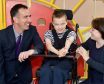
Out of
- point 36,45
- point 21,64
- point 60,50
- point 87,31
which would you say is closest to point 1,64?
point 21,64

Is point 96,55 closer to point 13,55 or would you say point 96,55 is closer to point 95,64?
point 95,64

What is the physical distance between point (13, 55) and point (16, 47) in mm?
68

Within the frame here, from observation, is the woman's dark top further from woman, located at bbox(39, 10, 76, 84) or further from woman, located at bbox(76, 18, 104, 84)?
woman, located at bbox(39, 10, 76, 84)

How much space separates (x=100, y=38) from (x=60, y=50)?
1.06 feet

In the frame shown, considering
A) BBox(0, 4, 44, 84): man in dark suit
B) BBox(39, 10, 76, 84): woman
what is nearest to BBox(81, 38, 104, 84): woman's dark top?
BBox(39, 10, 76, 84): woman

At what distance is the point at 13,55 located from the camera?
7.09ft

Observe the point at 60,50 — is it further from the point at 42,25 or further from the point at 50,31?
the point at 42,25

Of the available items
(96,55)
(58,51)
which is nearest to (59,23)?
(58,51)

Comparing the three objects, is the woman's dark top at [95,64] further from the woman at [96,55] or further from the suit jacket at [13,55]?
the suit jacket at [13,55]

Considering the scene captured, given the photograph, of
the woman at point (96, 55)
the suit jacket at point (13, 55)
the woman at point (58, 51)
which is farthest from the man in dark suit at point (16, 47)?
the woman at point (96, 55)

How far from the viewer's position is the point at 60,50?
2113mm

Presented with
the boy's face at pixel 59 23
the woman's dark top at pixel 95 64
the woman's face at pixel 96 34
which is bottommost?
the woman's dark top at pixel 95 64

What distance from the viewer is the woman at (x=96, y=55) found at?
6.72 feet

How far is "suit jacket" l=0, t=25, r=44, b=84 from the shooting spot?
84.4 inches
